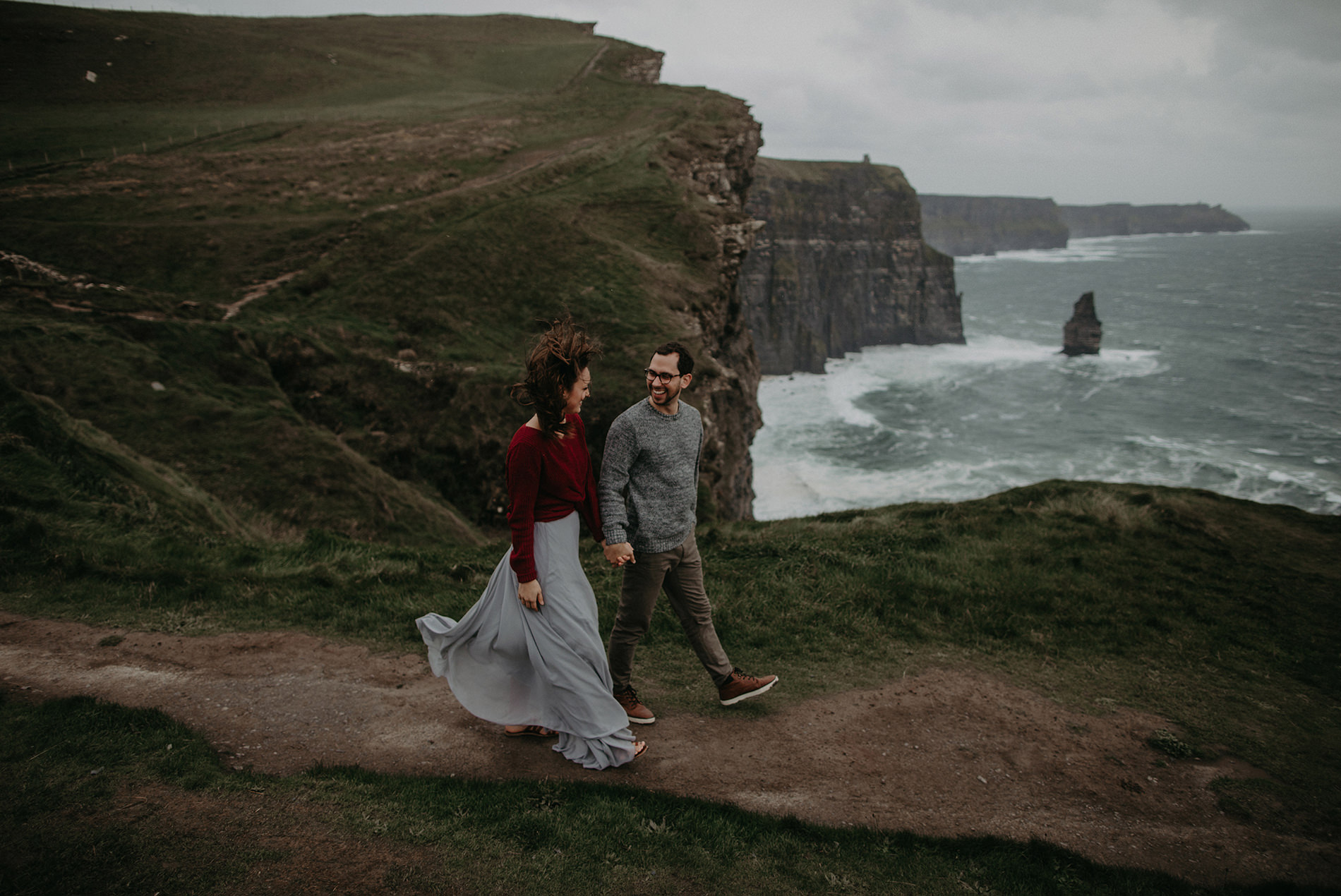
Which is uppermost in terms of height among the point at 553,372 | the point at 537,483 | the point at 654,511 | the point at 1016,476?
the point at 553,372

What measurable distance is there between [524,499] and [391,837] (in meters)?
2.34

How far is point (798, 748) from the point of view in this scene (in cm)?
591

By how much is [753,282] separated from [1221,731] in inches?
3946

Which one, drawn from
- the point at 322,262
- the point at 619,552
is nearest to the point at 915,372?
the point at 322,262

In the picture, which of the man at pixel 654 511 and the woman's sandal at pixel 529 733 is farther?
the woman's sandal at pixel 529 733

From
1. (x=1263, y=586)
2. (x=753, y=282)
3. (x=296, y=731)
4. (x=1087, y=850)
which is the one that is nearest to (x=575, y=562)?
(x=296, y=731)

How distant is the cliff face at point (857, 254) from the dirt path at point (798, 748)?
107 meters

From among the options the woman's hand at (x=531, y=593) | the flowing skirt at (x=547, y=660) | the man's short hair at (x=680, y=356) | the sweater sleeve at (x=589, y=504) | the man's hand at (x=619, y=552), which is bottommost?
the flowing skirt at (x=547, y=660)

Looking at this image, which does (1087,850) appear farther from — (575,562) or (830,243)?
(830,243)

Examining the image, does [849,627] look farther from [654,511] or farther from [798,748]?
[654,511]

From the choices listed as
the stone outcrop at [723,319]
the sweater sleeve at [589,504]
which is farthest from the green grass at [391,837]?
the stone outcrop at [723,319]

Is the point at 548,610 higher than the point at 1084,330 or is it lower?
higher

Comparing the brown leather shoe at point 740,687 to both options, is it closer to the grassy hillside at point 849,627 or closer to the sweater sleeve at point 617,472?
the grassy hillside at point 849,627

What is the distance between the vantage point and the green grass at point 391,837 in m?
3.91
